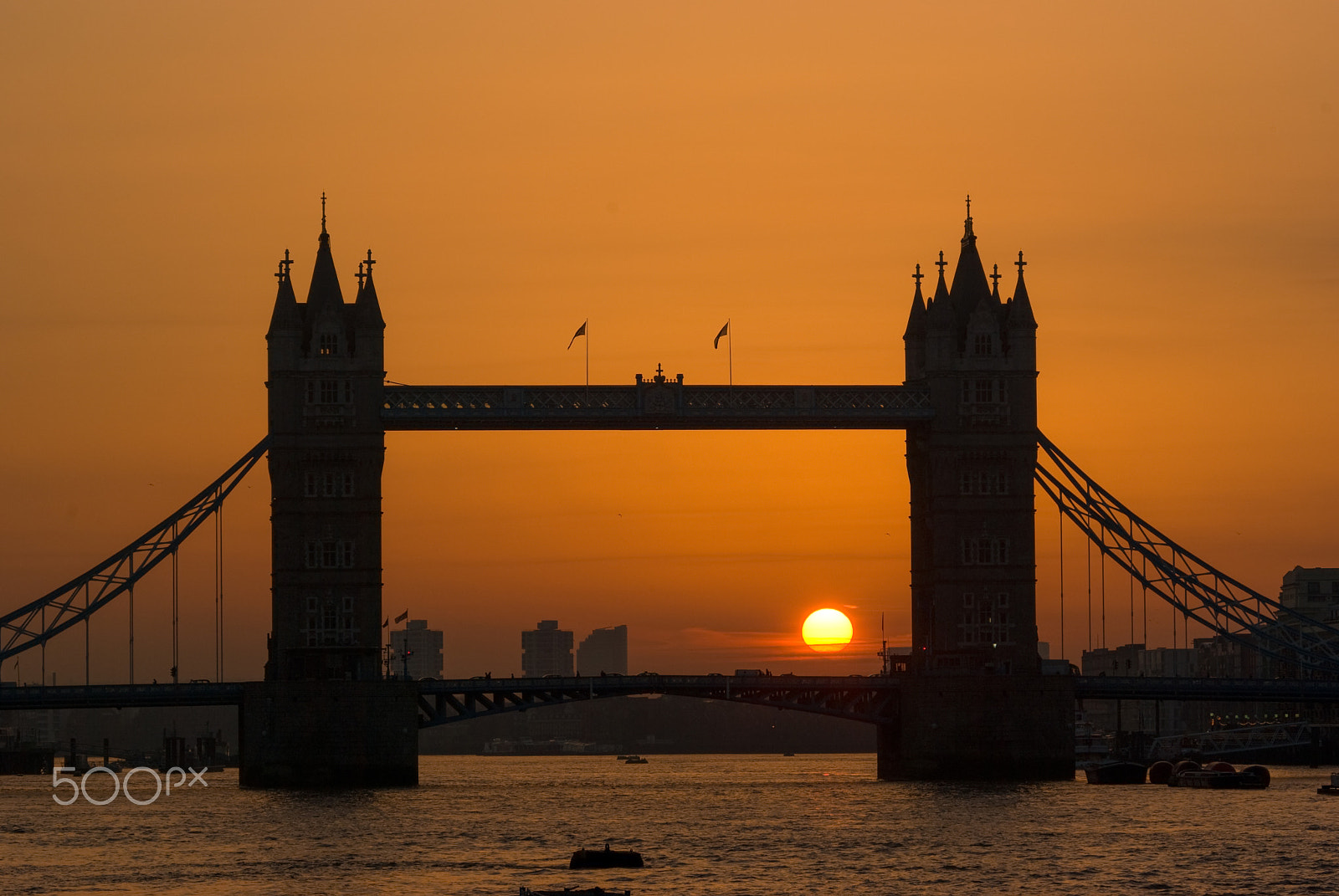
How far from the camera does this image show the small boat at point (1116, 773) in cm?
17125

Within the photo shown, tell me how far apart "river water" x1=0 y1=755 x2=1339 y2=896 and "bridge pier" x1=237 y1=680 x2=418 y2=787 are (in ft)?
8.59

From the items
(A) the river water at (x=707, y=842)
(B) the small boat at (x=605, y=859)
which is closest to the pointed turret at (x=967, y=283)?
(A) the river water at (x=707, y=842)

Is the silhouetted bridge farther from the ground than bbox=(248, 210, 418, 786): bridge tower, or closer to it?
closer to it

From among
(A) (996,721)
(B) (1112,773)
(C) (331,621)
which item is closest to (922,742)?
(A) (996,721)

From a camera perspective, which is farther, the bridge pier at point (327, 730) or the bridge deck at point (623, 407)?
the bridge deck at point (623, 407)

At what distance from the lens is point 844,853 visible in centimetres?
10969

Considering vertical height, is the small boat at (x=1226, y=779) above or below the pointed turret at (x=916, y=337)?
below

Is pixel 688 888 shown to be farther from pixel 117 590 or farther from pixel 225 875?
pixel 117 590

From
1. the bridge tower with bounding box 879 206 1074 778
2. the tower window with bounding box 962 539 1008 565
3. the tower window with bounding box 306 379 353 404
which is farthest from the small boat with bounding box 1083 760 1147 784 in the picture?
the tower window with bounding box 306 379 353 404

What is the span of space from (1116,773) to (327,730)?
6048 cm

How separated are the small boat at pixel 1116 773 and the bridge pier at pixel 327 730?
53.0 meters

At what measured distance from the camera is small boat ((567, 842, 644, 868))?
10125cm

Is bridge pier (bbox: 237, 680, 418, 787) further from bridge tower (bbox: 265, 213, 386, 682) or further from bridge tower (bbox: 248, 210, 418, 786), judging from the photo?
bridge tower (bbox: 265, 213, 386, 682)

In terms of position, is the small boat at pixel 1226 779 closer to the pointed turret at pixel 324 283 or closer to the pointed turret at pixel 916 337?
the pointed turret at pixel 916 337
